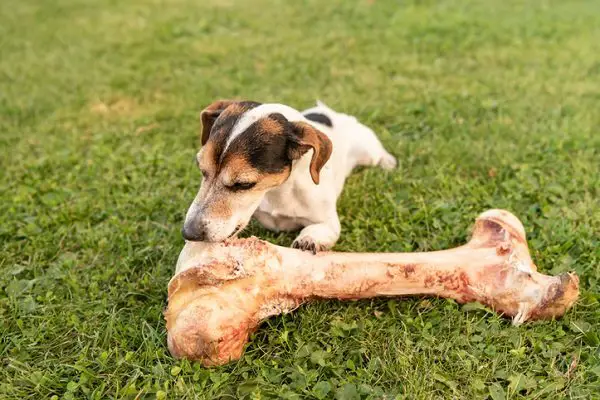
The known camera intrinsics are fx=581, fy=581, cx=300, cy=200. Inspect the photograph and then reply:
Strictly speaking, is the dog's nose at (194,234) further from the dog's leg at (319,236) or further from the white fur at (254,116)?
the dog's leg at (319,236)

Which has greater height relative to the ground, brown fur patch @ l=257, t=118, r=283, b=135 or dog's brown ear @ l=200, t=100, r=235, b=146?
brown fur patch @ l=257, t=118, r=283, b=135

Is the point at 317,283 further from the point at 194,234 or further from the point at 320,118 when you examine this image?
the point at 320,118

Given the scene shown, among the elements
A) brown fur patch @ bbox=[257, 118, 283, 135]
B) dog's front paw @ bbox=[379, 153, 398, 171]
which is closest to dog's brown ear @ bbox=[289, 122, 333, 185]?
brown fur patch @ bbox=[257, 118, 283, 135]

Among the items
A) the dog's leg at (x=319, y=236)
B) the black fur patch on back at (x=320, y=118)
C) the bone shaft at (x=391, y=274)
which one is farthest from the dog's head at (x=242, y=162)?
the black fur patch on back at (x=320, y=118)

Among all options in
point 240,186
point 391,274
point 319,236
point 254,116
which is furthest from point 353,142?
point 391,274

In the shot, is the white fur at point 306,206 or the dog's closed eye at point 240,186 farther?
the white fur at point 306,206

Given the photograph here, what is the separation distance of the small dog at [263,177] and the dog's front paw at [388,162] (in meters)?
1.04

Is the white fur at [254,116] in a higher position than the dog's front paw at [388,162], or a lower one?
higher

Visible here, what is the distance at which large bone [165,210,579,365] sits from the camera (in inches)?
121

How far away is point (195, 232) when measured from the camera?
3414mm

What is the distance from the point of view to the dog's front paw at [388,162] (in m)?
5.27

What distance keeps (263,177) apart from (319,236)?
605mm

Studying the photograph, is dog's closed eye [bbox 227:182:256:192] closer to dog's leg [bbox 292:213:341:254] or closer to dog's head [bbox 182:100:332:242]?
dog's head [bbox 182:100:332:242]

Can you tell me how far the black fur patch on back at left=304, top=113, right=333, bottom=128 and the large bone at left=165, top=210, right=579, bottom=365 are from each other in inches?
63.6
